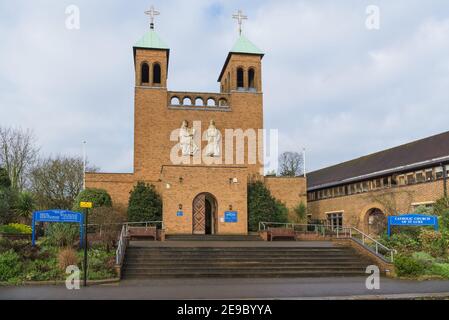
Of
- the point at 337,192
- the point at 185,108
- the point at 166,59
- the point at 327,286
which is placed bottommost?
the point at 327,286

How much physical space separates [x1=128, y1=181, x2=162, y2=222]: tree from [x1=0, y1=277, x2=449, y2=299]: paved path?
44.5 ft

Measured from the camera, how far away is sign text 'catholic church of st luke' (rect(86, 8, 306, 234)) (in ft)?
99.1

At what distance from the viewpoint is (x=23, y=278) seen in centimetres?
1332

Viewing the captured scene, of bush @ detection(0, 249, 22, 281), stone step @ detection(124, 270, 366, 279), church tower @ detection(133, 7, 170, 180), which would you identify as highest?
church tower @ detection(133, 7, 170, 180)

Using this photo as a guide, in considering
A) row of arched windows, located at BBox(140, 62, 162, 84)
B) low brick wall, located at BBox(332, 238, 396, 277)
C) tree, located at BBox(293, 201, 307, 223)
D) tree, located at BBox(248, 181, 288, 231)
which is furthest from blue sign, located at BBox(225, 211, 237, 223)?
row of arched windows, located at BBox(140, 62, 162, 84)

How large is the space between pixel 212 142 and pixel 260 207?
5535 mm

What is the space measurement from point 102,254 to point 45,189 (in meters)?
24.1

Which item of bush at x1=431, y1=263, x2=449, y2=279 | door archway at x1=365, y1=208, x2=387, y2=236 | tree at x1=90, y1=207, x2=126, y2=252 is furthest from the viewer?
door archway at x1=365, y1=208, x2=387, y2=236

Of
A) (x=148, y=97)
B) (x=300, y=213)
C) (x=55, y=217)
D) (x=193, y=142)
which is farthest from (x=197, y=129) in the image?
(x=55, y=217)

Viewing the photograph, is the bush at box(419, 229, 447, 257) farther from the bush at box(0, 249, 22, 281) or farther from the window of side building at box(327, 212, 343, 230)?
the window of side building at box(327, 212, 343, 230)
